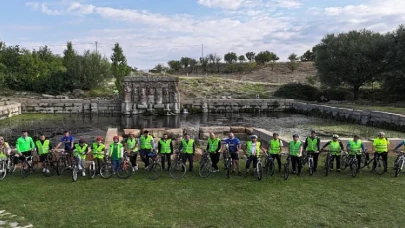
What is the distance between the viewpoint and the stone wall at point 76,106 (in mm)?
41688

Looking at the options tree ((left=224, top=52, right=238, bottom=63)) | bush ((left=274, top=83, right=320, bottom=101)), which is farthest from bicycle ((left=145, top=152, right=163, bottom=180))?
tree ((left=224, top=52, right=238, bottom=63))

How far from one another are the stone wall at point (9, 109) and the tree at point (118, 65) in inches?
493

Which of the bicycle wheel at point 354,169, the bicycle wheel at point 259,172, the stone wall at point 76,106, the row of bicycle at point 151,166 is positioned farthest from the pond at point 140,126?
the bicycle wheel at point 259,172

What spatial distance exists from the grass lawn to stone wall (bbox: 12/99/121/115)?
28588 millimetres

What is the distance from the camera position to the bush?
2016 inches

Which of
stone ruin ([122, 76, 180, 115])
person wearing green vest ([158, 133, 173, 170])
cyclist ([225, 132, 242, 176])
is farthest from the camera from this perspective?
stone ruin ([122, 76, 180, 115])

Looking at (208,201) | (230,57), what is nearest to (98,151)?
(208,201)

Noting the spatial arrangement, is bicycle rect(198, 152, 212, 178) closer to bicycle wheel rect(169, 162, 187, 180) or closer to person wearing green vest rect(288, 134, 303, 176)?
bicycle wheel rect(169, 162, 187, 180)

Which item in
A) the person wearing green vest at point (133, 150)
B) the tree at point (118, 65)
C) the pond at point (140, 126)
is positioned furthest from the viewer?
the tree at point (118, 65)

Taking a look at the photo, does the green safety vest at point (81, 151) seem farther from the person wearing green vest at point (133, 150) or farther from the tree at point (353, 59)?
the tree at point (353, 59)

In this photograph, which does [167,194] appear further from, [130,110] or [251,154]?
[130,110]

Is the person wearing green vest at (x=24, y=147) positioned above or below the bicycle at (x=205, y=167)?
above

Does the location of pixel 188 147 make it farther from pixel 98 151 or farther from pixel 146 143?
pixel 98 151

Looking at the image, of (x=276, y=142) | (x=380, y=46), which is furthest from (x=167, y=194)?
(x=380, y=46)
